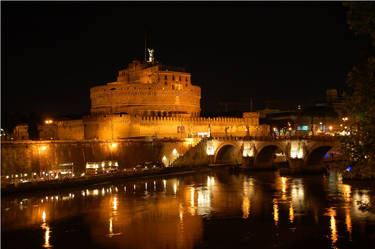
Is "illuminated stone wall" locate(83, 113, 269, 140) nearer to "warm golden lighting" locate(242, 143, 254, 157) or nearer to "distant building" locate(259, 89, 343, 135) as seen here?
"distant building" locate(259, 89, 343, 135)

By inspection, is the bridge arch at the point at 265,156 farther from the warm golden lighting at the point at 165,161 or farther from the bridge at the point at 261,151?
the warm golden lighting at the point at 165,161

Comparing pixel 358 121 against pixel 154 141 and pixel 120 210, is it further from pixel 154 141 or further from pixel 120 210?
pixel 154 141

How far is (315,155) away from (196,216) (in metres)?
16.8

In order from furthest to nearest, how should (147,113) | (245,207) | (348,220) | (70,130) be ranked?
(147,113) < (70,130) < (245,207) < (348,220)

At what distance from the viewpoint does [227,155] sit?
45.3m

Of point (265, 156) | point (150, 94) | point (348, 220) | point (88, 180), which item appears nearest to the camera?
point (348, 220)

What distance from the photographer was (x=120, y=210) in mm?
21688

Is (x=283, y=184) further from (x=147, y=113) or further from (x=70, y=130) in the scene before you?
(x=147, y=113)

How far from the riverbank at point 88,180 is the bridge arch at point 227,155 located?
3.67 m

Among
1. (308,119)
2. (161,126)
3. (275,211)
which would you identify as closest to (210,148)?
(161,126)

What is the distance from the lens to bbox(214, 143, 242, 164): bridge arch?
43719 mm

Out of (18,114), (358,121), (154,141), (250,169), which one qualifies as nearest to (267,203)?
(358,121)

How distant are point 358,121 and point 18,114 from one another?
161ft

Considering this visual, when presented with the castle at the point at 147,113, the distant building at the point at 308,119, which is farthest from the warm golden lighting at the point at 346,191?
the distant building at the point at 308,119
